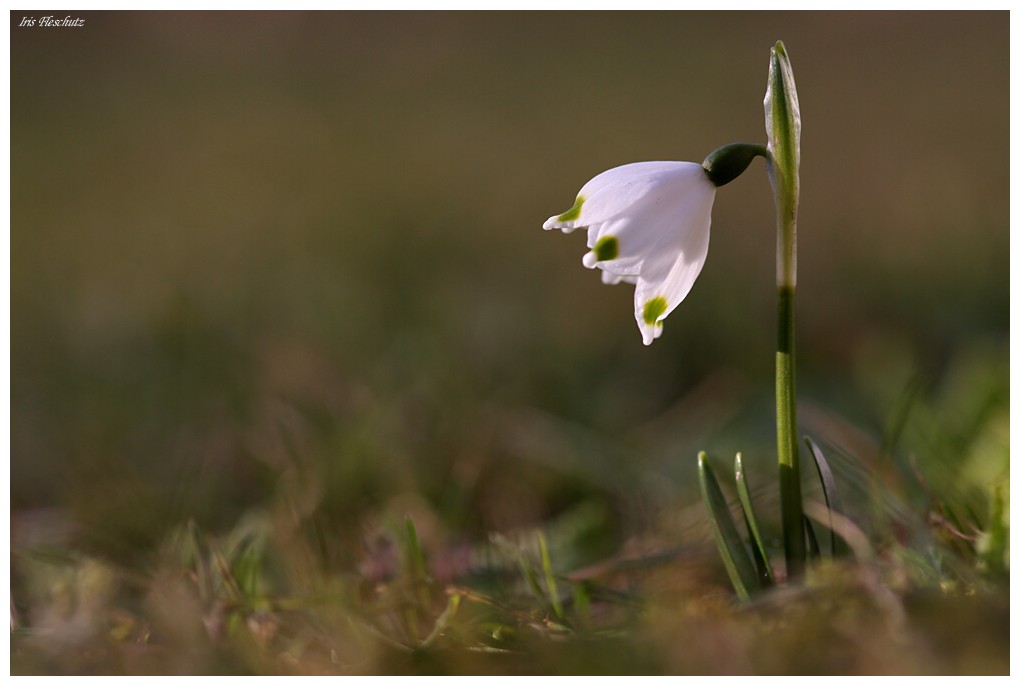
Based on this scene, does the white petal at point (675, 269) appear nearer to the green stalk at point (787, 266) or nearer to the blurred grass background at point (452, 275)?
the green stalk at point (787, 266)

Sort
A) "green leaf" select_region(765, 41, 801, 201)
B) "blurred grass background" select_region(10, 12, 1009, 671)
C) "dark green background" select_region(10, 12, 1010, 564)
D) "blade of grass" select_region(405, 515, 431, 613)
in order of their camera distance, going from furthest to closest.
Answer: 1. "dark green background" select_region(10, 12, 1010, 564)
2. "blurred grass background" select_region(10, 12, 1009, 671)
3. "blade of grass" select_region(405, 515, 431, 613)
4. "green leaf" select_region(765, 41, 801, 201)

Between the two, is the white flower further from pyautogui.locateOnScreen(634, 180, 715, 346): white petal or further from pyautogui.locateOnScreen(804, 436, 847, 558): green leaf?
pyautogui.locateOnScreen(804, 436, 847, 558): green leaf

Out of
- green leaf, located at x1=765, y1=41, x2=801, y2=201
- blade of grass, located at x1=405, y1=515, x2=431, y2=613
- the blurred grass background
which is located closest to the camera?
green leaf, located at x1=765, y1=41, x2=801, y2=201

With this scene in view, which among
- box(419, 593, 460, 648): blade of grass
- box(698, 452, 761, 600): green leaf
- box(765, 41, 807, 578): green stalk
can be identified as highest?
box(765, 41, 807, 578): green stalk

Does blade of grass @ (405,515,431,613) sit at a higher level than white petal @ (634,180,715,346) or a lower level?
lower

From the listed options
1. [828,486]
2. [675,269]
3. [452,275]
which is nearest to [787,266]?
[675,269]

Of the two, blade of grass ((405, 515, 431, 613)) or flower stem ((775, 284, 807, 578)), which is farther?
blade of grass ((405, 515, 431, 613))

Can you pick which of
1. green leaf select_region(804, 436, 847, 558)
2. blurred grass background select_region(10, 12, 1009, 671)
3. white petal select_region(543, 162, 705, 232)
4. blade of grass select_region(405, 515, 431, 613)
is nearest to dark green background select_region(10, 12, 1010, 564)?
blurred grass background select_region(10, 12, 1009, 671)

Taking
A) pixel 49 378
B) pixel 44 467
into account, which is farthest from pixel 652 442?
pixel 49 378
